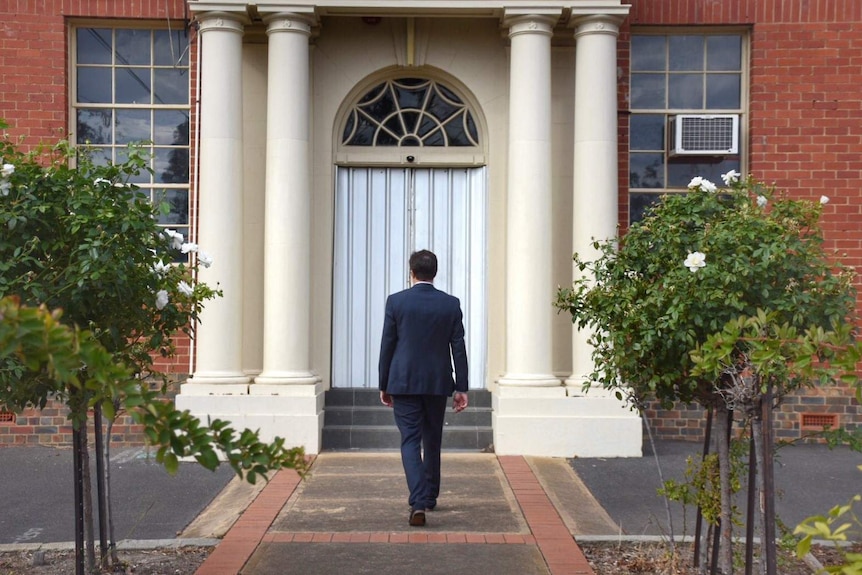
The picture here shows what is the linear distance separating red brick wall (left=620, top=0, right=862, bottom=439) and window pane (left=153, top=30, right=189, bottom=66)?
4.63m

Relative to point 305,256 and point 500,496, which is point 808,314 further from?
point 305,256

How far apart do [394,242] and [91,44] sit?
385 cm

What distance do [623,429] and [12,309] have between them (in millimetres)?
7828

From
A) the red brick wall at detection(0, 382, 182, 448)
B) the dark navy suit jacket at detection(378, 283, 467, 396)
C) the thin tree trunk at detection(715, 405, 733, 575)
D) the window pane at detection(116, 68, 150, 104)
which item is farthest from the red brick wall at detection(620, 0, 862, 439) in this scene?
the red brick wall at detection(0, 382, 182, 448)

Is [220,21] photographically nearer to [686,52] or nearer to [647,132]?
[647,132]

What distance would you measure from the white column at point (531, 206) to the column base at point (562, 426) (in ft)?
0.63

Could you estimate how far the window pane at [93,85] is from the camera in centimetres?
1112

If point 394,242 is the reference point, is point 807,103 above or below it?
above

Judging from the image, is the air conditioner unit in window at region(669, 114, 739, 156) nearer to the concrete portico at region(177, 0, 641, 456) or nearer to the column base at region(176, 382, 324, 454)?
the concrete portico at region(177, 0, 641, 456)

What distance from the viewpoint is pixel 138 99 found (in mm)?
11172

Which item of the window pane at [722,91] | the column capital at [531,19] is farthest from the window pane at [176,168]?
the window pane at [722,91]

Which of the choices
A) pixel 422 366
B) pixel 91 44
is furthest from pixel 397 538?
pixel 91 44

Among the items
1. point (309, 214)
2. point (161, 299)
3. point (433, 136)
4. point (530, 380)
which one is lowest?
point (530, 380)

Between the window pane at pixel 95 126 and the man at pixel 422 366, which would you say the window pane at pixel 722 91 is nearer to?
the man at pixel 422 366
